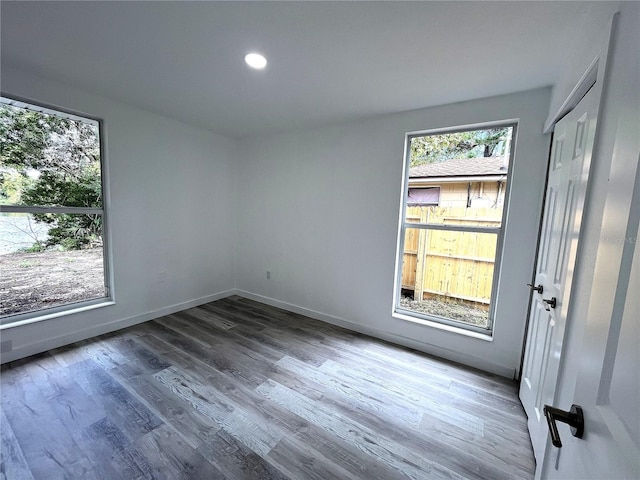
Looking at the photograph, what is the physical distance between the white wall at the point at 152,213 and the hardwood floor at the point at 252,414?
0.93 feet

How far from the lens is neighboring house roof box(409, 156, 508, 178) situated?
92.9 inches

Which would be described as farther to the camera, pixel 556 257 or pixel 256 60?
pixel 256 60

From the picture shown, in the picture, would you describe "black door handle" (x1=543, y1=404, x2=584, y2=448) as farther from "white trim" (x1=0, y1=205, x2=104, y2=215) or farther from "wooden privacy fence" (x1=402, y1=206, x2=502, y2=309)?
"white trim" (x1=0, y1=205, x2=104, y2=215)

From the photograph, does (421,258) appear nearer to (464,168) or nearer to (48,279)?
(464,168)

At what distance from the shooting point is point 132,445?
1498mm

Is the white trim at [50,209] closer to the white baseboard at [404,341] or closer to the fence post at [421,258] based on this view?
the white baseboard at [404,341]

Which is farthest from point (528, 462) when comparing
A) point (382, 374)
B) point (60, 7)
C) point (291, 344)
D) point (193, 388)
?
point (60, 7)

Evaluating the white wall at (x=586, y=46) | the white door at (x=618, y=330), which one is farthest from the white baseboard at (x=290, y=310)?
the white wall at (x=586, y=46)

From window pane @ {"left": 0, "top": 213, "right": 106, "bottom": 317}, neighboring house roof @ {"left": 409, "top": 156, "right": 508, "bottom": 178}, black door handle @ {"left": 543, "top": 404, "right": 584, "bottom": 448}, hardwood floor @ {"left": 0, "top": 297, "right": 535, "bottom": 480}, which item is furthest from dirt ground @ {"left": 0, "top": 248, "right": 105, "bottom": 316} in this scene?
black door handle @ {"left": 543, "top": 404, "right": 584, "bottom": 448}

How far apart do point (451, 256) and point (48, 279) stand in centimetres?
394

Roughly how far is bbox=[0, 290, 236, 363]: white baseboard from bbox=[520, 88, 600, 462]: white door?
366 cm

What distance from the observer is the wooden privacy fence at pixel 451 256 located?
8.04ft

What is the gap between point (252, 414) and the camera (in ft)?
5.78

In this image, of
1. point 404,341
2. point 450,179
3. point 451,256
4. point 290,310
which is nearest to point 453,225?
point 451,256
